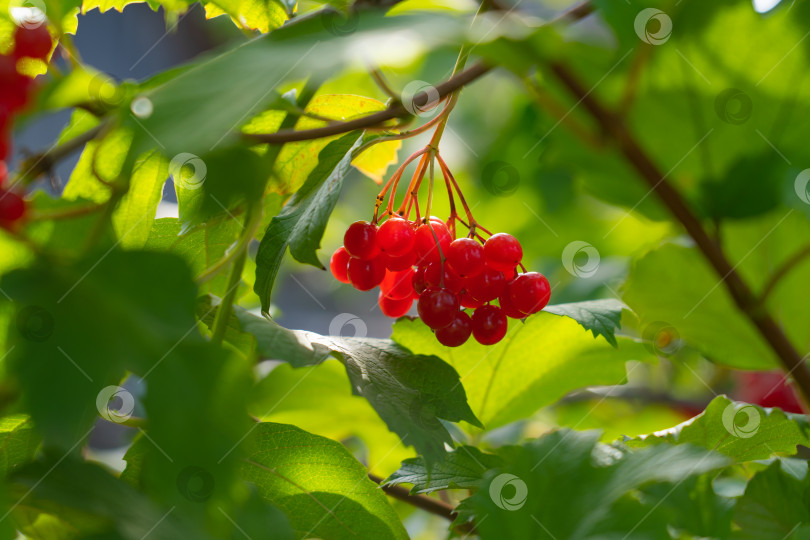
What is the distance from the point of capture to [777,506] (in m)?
0.40

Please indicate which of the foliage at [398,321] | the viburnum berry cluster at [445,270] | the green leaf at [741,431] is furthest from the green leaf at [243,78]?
the green leaf at [741,431]

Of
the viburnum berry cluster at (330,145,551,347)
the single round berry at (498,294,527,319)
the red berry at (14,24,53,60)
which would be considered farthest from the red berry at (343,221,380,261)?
the red berry at (14,24,53,60)

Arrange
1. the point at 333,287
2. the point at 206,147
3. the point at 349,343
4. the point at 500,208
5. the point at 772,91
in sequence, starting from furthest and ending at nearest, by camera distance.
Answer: the point at 333,287 < the point at 500,208 < the point at 349,343 < the point at 772,91 < the point at 206,147

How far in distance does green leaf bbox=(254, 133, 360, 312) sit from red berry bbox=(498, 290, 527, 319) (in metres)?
0.18

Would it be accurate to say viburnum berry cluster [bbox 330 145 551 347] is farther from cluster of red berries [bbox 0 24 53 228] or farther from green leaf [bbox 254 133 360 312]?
cluster of red berries [bbox 0 24 53 228]

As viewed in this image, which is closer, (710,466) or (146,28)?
(710,466)

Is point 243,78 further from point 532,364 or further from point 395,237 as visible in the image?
Answer: point 532,364

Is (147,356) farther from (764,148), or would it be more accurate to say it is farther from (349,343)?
(764,148)

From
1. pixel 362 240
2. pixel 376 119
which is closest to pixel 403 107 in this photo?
pixel 376 119

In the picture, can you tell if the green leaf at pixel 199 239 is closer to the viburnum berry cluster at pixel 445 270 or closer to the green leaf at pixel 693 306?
the viburnum berry cluster at pixel 445 270

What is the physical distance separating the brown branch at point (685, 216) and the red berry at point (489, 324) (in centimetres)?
19

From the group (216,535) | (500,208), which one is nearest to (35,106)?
(216,535)

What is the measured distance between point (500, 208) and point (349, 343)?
635mm

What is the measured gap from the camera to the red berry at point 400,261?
534mm
